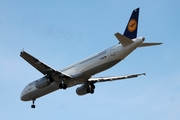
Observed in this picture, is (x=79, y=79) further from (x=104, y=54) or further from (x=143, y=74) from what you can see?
(x=143, y=74)

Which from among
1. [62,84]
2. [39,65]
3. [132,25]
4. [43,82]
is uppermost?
[132,25]

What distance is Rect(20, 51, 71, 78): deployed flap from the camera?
137 ft

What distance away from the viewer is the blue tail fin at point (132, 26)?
43.6 m

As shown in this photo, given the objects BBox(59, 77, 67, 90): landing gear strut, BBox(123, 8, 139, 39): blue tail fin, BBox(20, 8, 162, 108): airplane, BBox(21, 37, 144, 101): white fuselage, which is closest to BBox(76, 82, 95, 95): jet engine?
BBox(20, 8, 162, 108): airplane

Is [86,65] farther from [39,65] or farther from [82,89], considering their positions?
[82,89]

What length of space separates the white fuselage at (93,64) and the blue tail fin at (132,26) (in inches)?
70.5

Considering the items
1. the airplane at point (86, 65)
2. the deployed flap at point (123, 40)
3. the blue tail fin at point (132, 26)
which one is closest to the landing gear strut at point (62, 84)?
the airplane at point (86, 65)

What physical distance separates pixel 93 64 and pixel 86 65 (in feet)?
3.25

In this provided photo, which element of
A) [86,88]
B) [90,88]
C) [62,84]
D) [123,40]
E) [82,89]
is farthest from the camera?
[82,89]

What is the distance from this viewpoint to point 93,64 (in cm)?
4397

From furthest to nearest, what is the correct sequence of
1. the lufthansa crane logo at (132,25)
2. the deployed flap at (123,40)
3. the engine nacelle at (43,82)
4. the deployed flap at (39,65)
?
the engine nacelle at (43,82)
the lufthansa crane logo at (132,25)
the deployed flap at (39,65)
the deployed flap at (123,40)

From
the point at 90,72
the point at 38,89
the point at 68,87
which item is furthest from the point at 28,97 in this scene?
the point at 90,72

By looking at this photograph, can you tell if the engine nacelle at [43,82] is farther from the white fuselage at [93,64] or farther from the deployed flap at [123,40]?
the deployed flap at [123,40]

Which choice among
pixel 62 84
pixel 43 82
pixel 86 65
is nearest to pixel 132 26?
pixel 86 65
